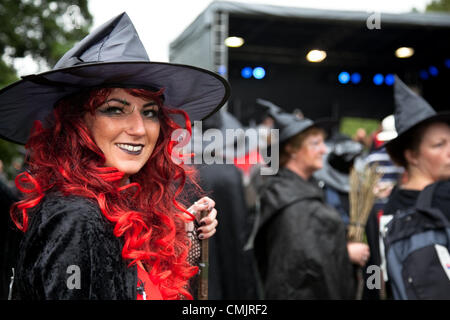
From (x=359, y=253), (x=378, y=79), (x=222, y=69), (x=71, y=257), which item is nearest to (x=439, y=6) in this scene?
(x=378, y=79)

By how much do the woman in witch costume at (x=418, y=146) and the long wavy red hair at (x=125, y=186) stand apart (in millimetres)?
1497

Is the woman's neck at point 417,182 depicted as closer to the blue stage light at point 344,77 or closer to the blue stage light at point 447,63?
the blue stage light at point 447,63

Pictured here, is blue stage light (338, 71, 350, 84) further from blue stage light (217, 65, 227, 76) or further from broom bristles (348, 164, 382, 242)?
broom bristles (348, 164, 382, 242)

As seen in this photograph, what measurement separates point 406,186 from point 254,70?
20.2 feet

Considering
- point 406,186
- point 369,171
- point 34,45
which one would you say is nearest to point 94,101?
point 406,186

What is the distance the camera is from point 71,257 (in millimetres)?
1283

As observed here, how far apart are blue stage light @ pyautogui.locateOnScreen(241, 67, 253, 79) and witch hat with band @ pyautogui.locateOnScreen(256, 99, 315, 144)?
4738mm

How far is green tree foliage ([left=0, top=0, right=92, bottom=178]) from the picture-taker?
1402 cm

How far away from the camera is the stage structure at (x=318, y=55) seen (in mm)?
5957

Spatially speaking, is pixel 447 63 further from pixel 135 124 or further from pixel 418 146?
pixel 135 124

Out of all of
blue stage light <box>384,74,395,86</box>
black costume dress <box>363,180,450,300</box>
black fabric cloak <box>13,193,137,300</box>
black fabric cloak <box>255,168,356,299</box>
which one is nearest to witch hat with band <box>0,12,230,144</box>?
black fabric cloak <box>13,193,137,300</box>

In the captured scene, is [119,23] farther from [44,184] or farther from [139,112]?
[44,184]

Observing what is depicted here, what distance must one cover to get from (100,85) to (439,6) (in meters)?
31.1

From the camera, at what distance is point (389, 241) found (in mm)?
2479
